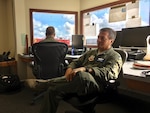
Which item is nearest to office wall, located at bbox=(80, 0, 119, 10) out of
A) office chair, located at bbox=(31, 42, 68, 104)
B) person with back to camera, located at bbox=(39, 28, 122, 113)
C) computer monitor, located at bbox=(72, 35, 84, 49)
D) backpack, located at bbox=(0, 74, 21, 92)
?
computer monitor, located at bbox=(72, 35, 84, 49)

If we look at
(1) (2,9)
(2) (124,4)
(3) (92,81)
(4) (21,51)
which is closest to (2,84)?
(4) (21,51)

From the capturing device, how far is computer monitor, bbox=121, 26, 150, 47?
2.53 meters

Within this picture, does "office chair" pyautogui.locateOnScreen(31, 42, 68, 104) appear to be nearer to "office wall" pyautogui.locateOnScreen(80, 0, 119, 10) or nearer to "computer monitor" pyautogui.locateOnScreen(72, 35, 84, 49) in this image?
"computer monitor" pyautogui.locateOnScreen(72, 35, 84, 49)

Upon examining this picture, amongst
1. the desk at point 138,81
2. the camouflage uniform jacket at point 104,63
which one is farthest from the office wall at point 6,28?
the desk at point 138,81

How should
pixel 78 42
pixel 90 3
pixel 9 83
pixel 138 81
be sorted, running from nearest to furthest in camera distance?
pixel 138 81
pixel 9 83
pixel 78 42
pixel 90 3

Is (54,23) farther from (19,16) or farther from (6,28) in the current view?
(6,28)

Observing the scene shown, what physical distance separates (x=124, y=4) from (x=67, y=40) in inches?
67.3

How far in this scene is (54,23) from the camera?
4.44m

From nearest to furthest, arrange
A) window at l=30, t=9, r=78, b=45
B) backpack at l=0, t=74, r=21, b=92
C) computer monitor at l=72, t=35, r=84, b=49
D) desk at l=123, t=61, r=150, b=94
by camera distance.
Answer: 1. desk at l=123, t=61, r=150, b=94
2. backpack at l=0, t=74, r=21, b=92
3. computer monitor at l=72, t=35, r=84, b=49
4. window at l=30, t=9, r=78, b=45

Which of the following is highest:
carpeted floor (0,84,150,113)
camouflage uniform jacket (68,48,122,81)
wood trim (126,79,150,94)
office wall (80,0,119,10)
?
office wall (80,0,119,10)

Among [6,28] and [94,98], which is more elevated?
[6,28]

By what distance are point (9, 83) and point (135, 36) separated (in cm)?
244

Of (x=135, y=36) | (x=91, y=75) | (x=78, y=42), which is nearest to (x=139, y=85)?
(x=91, y=75)

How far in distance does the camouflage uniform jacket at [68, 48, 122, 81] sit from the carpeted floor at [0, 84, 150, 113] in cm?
75
